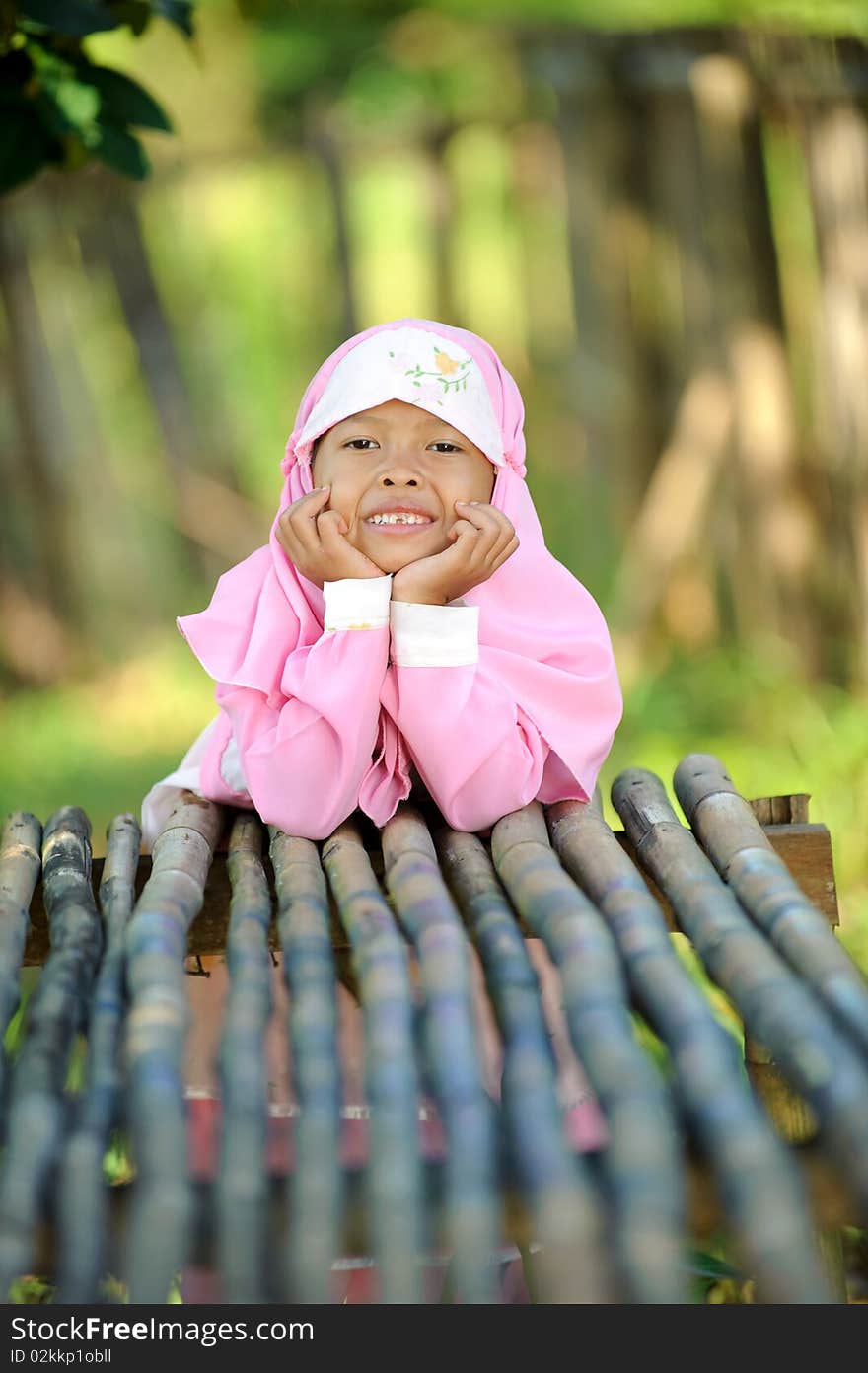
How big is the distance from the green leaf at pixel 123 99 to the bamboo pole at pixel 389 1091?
1493 millimetres

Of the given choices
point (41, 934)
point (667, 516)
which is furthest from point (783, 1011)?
point (667, 516)

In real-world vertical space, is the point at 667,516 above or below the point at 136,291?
below

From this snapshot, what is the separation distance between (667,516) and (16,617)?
10.9 ft

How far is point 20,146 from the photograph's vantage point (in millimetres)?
2525

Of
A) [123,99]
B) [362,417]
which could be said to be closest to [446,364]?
[362,417]

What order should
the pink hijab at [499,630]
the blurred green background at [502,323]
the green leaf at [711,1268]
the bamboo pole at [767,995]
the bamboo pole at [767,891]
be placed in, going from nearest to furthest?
1. the bamboo pole at [767,995]
2. the bamboo pole at [767,891]
3. the pink hijab at [499,630]
4. the green leaf at [711,1268]
5. the blurred green background at [502,323]

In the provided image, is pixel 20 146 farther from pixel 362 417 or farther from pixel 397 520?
pixel 397 520

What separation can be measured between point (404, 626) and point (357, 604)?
7 centimetres

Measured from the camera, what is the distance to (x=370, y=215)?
24.7 ft

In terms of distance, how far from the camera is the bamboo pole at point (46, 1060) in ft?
4.02

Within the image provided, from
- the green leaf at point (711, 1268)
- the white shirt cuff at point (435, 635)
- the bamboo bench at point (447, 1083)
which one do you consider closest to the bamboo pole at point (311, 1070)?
the bamboo bench at point (447, 1083)

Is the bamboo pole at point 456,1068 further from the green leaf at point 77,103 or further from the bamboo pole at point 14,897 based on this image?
the green leaf at point 77,103
